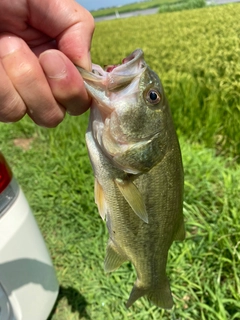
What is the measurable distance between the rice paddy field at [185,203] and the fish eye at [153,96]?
162 centimetres

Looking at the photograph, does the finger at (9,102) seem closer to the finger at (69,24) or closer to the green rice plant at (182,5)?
the finger at (69,24)

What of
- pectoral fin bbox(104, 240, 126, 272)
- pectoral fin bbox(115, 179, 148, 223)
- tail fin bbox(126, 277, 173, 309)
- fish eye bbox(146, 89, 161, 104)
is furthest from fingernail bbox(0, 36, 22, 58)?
tail fin bbox(126, 277, 173, 309)

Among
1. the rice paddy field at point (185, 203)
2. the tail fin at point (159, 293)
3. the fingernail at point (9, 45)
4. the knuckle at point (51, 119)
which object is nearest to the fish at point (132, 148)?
the knuckle at point (51, 119)

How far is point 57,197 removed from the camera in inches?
163

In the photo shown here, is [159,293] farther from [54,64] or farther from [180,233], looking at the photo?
[54,64]

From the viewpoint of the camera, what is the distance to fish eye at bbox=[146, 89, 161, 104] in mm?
1500

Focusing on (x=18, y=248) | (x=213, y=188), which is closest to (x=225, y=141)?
(x=213, y=188)

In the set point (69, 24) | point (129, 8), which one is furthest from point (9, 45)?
point (129, 8)

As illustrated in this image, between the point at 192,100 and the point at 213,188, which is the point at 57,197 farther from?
the point at 192,100

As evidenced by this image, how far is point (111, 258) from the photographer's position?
181cm

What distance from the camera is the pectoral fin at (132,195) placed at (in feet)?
4.91

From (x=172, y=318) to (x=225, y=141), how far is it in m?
2.49

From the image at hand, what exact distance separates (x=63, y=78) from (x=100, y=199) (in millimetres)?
566

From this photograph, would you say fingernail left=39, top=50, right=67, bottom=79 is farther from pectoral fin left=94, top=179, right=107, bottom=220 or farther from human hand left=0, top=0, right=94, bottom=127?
pectoral fin left=94, top=179, right=107, bottom=220
